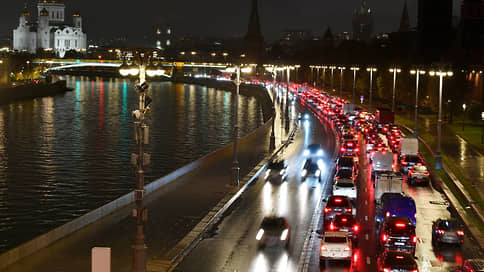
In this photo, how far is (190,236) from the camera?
2248cm

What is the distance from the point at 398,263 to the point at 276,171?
21.1 meters

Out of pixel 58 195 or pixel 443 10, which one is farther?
pixel 443 10

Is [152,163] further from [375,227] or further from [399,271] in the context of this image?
[399,271]

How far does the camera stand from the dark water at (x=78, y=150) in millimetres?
33375

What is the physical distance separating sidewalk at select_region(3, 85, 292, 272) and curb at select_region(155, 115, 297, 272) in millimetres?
243

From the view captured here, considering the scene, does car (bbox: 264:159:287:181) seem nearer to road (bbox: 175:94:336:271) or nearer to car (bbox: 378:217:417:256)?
road (bbox: 175:94:336:271)

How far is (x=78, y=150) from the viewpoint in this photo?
57.9 meters

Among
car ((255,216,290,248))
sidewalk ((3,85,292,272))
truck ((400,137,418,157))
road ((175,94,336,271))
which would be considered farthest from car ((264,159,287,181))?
car ((255,216,290,248))

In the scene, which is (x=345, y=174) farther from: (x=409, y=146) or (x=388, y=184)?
(x=409, y=146)

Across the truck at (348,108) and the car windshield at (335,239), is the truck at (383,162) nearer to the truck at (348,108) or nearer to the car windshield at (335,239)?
the car windshield at (335,239)

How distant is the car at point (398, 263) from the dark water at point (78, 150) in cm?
1417

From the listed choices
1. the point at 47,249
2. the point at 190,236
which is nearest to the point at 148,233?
the point at 190,236

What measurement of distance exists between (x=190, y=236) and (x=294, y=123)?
49.3 metres

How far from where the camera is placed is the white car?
95.8ft
